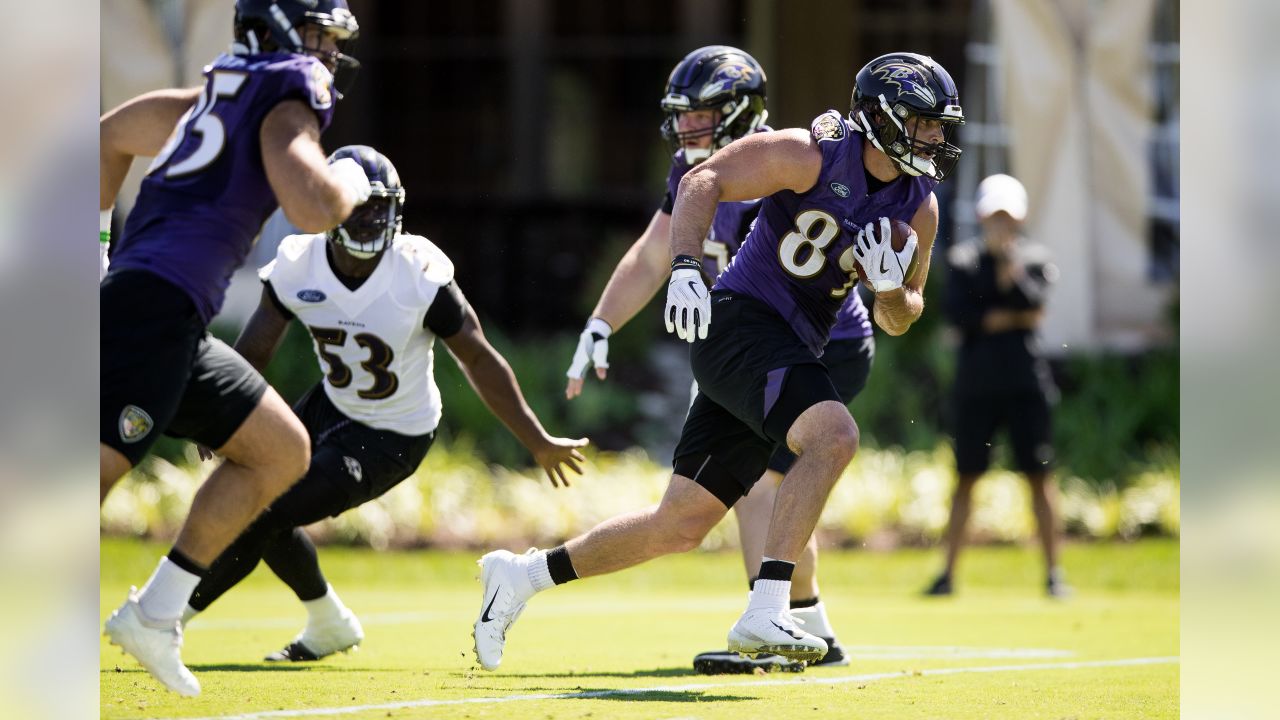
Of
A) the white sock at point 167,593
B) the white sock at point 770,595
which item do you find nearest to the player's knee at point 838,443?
the white sock at point 770,595

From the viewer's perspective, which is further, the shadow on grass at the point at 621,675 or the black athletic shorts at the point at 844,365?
the black athletic shorts at the point at 844,365

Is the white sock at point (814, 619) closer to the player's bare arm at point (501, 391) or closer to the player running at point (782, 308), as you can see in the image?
the player running at point (782, 308)

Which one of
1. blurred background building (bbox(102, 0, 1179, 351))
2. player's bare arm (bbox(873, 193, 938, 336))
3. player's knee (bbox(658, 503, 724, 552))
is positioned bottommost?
player's knee (bbox(658, 503, 724, 552))

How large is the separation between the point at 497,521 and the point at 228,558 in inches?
171

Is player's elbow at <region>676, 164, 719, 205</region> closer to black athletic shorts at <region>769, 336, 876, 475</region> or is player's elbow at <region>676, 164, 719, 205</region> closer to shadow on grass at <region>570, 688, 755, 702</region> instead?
black athletic shorts at <region>769, 336, 876, 475</region>

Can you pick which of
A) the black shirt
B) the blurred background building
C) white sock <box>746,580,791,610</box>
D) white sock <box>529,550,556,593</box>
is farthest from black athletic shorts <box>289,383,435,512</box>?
the black shirt

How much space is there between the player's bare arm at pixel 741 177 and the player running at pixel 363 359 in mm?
809

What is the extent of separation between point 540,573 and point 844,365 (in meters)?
1.41

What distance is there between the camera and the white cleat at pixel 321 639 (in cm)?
602

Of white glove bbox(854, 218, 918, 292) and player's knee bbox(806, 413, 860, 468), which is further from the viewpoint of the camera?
white glove bbox(854, 218, 918, 292)

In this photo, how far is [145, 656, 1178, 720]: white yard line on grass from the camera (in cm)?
481
